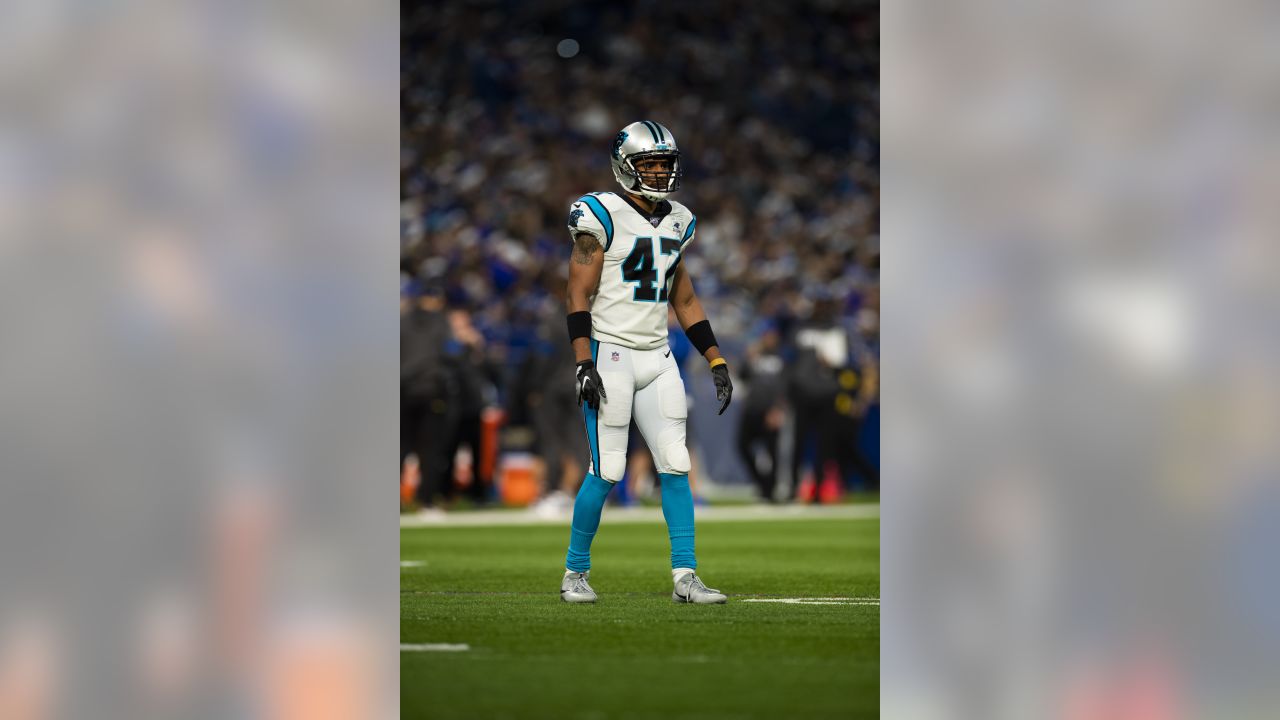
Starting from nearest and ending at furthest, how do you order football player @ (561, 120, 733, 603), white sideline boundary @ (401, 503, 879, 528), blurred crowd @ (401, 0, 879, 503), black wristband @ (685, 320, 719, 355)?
football player @ (561, 120, 733, 603) → black wristband @ (685, 320, 719, 355) → white sideline boundary @ (401, 503, 879, 528) → blurred crowd @ (401, 0, 879, 503)

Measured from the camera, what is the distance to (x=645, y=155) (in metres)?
7.21

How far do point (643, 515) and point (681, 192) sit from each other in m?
8.63

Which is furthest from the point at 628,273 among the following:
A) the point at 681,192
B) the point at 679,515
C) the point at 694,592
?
the point at 681,192

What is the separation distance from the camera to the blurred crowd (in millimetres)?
16688

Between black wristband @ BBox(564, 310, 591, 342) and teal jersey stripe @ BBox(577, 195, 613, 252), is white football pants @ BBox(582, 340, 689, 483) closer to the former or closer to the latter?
black wristband @ BBox(564, 310, 591, 342)

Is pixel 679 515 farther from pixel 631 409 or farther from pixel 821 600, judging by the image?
pixel 821 600

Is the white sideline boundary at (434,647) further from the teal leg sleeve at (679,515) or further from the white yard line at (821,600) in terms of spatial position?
the white yard line at (821,600)

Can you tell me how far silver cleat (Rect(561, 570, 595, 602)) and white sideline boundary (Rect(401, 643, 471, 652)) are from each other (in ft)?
5.05

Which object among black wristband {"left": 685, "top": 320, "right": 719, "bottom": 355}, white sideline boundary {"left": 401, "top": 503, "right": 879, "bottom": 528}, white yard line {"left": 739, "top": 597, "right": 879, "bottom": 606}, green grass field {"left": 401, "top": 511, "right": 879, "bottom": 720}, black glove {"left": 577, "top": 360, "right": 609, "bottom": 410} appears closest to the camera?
green grass field {"left": 401, "top": 511, "right": 879, "bottom": 720}

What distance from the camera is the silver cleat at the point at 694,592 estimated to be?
7.11 m

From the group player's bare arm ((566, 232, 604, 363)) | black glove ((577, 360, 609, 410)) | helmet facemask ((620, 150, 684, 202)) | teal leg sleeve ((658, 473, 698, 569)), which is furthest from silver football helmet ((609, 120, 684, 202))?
teal leg sleeve ((658, 473, 698, 569))
